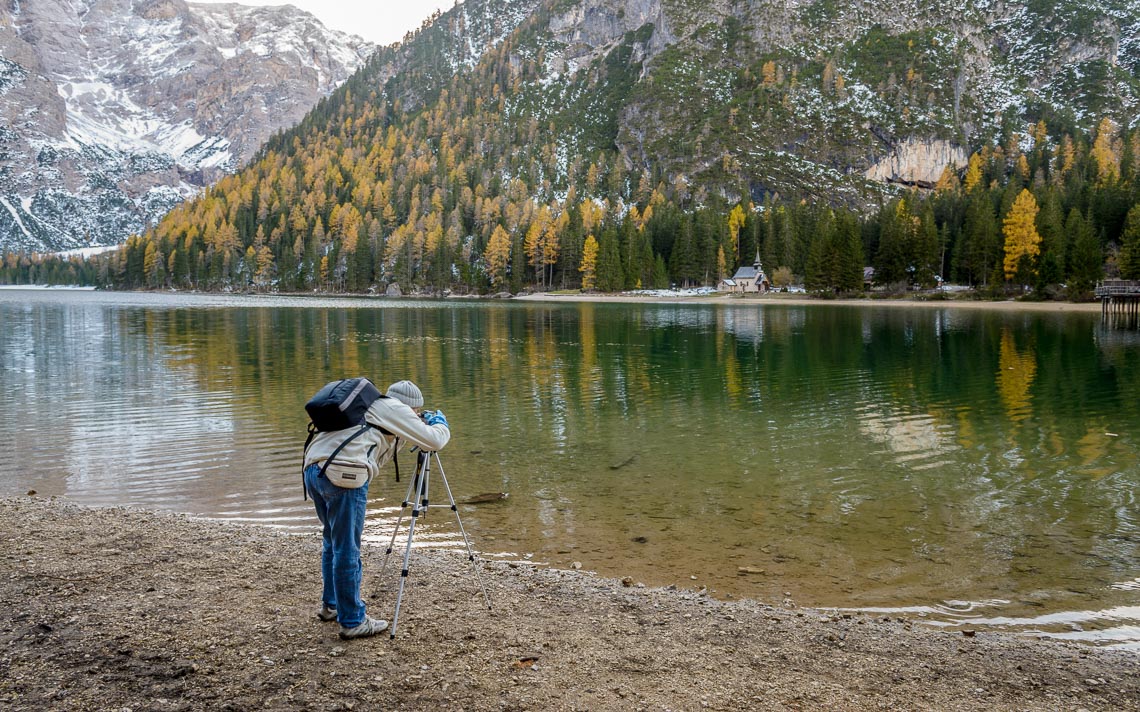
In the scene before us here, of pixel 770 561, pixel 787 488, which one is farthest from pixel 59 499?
pixel 787 488

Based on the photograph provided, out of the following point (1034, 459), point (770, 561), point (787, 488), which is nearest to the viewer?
point (770, 561)

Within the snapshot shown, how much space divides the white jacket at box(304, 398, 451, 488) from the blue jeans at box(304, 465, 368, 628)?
194mm

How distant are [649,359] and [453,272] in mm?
127422

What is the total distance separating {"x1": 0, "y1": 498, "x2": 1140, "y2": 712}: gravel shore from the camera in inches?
239

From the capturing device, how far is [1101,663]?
24.4 ft

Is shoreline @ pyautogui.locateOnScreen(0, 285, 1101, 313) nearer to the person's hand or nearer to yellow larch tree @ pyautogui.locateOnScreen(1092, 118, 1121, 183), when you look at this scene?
yellow larch tree @ pyautogui.locateOnScreen(1092, 118, 1121, 183)

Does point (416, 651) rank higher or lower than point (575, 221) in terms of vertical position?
lower

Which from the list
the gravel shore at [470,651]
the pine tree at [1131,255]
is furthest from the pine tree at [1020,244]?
the gravel shore at [470,651]

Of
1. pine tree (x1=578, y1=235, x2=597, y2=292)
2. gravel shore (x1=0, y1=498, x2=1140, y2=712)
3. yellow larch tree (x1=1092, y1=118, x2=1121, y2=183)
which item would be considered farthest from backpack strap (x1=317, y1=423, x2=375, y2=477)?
yellow larch tree (x1=1092, y1=118, x2=1121, y2=183)

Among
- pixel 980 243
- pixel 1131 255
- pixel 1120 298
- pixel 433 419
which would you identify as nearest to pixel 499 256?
pixel 980 243

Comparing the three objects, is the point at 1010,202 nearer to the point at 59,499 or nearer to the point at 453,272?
the point at 453,272

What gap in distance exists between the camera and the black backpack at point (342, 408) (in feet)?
22.4

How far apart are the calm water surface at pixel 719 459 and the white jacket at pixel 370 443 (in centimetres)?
481

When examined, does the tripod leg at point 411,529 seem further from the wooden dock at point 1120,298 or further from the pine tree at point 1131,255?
the pine tree at point 1131,255
